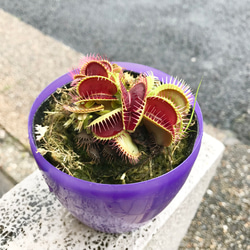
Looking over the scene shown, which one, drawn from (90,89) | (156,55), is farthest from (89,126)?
(156,55)

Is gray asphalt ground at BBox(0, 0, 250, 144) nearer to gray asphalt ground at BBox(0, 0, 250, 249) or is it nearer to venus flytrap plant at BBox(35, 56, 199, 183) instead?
gray asphalt ground at BBox(0, 0, 250, 249)

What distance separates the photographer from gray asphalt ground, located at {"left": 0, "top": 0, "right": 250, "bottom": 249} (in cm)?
116

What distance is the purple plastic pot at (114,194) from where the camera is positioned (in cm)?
52

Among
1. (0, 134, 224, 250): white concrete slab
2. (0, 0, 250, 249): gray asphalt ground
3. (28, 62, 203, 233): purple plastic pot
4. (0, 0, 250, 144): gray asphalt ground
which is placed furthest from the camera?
(0, 0, 250, 144): gray asphalt ground

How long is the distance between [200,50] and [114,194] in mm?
1570

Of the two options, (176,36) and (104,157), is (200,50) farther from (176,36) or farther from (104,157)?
(104,157)

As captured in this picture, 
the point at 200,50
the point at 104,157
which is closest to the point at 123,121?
the point at 104,157

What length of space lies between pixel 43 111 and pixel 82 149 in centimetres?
13

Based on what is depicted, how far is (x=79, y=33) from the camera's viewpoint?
6.53ft

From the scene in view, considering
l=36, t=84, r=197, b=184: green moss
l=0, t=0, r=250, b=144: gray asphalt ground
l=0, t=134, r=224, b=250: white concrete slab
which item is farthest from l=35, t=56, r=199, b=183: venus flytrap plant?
l=0, t=0, r=250, b=144: gray asphalt ground

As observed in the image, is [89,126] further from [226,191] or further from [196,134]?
[226,191]

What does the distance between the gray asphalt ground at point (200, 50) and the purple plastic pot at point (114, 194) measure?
58 cm

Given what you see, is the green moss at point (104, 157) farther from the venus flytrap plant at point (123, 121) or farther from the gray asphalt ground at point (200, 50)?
the gray asphalt ground at point (200, 50)

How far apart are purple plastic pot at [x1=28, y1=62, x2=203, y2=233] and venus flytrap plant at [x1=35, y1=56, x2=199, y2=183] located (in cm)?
4
